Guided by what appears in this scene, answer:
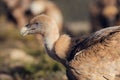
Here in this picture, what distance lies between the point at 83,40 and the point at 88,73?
0.69m

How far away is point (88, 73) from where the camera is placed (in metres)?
8.73

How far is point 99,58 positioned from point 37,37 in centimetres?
898

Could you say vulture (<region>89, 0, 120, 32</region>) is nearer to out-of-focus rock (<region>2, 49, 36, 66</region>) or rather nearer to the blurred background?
the blurred background

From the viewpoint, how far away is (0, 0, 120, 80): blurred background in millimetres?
12578

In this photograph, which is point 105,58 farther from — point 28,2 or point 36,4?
point 28,2

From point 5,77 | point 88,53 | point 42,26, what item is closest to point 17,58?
point 5,77

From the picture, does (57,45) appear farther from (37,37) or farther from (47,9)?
(47,9)

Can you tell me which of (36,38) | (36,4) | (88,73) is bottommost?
(88,73)

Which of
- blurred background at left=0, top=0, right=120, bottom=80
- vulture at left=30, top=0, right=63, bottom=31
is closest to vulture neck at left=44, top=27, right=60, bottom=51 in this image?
blurred background at left=0, top=0, right=120, bottom=80

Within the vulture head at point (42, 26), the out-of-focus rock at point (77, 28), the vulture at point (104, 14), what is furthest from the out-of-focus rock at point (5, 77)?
the out-of-focus rock at point (77, 28)

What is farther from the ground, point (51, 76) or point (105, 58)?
point (51, 76)

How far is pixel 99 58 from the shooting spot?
8.69 metres

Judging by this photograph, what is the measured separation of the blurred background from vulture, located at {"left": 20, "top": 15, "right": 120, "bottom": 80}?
214cm

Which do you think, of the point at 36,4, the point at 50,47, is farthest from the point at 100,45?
the point at 36,4
